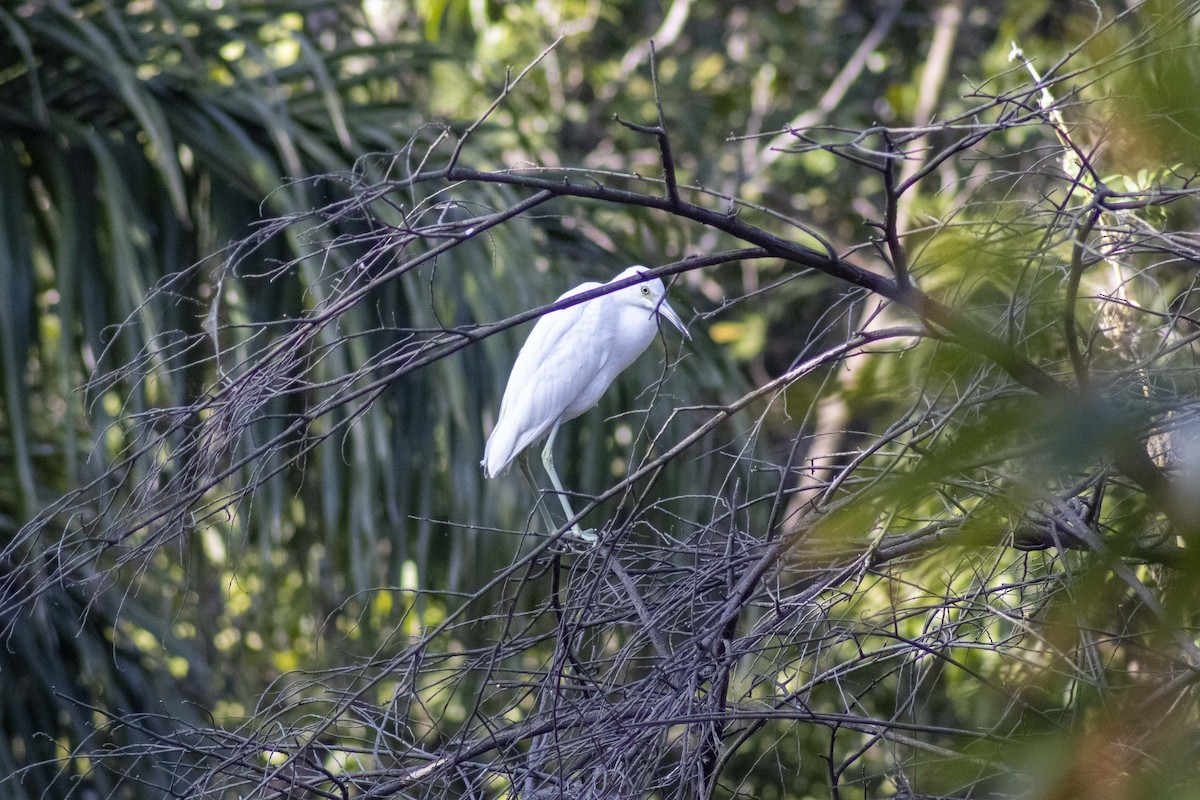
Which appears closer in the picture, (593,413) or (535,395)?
(535,395)

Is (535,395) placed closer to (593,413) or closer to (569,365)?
(569,365)

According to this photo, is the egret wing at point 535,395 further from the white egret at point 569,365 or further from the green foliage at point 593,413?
the green foliage at point 593,413

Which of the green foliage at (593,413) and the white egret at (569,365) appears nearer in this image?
the green foliage at (593,413)

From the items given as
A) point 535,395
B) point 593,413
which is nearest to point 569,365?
point 535,395

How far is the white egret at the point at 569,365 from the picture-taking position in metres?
2.91

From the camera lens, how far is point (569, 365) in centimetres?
294

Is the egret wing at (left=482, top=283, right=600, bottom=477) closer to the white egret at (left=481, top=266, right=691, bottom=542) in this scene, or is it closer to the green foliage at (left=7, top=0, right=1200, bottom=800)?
the white egret at (left=481, top=266, right=691, bottom=542)

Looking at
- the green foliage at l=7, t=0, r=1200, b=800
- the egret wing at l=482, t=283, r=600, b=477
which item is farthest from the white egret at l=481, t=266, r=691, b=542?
the green foliage at l=7, t=0, r=1200, b=800

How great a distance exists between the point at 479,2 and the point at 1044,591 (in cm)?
425

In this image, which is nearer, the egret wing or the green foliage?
the green foliage

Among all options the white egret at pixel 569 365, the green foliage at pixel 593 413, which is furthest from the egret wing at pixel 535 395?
the green foliage at pixel 593 413

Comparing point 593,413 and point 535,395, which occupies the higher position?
point 535,395

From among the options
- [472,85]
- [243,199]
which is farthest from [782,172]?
[243,199]

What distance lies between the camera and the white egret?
291 centimetres
